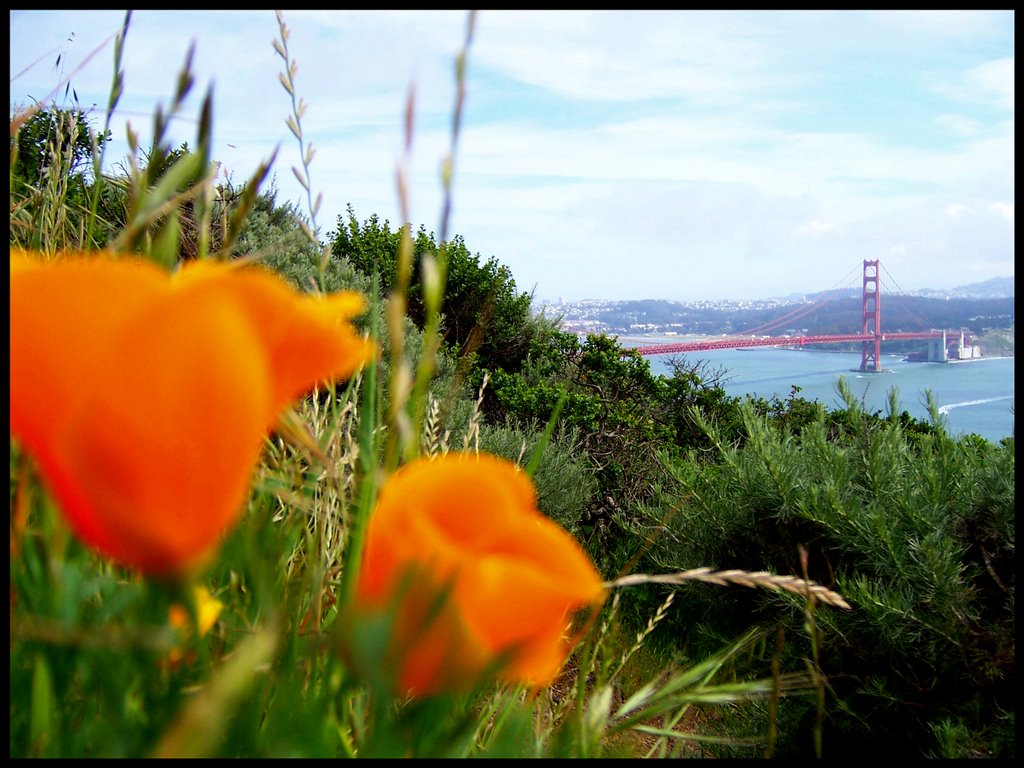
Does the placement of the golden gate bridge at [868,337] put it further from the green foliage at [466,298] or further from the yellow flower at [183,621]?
the yellow flower at [183,621]

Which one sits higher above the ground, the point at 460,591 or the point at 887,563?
the point at 460,591

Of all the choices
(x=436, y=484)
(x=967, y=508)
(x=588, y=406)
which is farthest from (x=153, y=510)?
(x=588, y=406)

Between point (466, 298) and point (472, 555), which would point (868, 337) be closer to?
point (466, 298)

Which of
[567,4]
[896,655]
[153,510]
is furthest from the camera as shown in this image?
[896,655]

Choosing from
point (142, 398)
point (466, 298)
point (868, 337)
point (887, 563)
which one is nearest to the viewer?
point (142, 398)

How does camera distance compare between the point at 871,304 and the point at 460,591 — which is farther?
the point at 871,304

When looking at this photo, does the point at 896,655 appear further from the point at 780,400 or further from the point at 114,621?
the point at 780,400

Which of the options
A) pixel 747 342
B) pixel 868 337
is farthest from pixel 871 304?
pixel 747 342

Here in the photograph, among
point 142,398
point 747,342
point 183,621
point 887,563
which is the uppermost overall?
point 142,398
